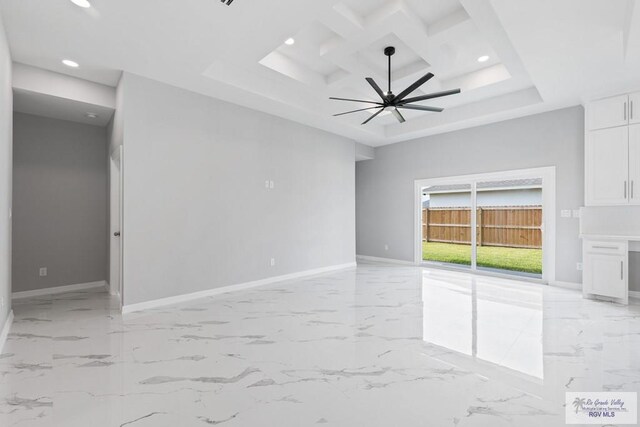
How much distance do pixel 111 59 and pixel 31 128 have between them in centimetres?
221

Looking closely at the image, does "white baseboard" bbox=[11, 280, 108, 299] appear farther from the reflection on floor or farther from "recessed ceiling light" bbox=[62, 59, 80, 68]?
"recessed ceiling light" bbox=[62, 59, 80, 68]

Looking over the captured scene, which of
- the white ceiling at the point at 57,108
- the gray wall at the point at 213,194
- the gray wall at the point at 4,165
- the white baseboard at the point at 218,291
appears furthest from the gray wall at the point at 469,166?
the gray wall at the point at 4,165

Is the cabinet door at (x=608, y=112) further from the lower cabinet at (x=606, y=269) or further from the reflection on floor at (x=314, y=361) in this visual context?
the reflection on floor at (x=314, y=361)

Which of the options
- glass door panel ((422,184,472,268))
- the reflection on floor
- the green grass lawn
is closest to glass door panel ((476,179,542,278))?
the green grass lawn

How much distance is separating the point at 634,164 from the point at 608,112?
792 mm

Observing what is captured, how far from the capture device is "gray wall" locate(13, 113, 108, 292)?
4.45 meters

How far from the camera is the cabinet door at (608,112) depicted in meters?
4.16

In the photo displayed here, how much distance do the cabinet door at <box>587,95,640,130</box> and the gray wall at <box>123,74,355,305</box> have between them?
423 cm

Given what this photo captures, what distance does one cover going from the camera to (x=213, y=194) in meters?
4.60

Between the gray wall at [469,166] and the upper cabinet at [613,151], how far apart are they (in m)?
0.52

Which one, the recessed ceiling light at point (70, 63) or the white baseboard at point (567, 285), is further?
the white baseboard at point (567, 285)

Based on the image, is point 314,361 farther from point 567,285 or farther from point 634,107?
point 634,107

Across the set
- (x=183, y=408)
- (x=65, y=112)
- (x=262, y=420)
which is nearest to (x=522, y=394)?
(x=262, y=420)

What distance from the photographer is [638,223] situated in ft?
13.8
